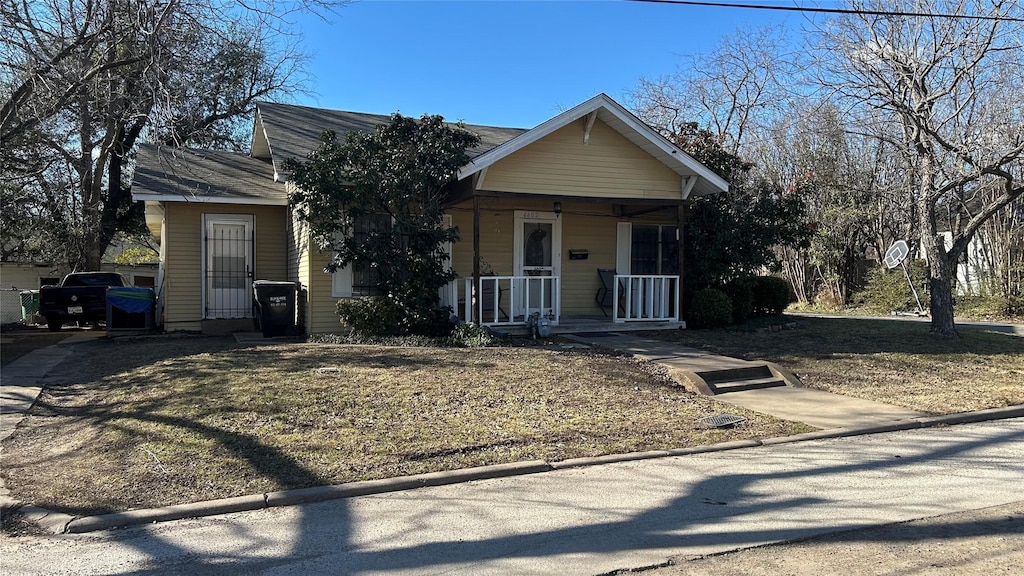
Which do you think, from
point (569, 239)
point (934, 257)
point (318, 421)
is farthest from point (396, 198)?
point (934, 257)

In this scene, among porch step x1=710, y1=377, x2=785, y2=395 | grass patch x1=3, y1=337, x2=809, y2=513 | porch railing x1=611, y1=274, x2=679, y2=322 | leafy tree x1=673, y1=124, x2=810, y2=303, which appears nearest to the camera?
grass patch x1=3, y1=337, x2=809, y2=513

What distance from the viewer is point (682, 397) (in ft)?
27.1

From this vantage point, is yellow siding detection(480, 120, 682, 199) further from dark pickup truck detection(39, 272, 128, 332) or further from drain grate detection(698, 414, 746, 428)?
dark pickup truck detection(39, 272, 128, 332)

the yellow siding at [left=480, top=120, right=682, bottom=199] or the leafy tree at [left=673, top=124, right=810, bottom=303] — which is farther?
the leafy tree at [left=673, top=124, right=810, bottom=303]

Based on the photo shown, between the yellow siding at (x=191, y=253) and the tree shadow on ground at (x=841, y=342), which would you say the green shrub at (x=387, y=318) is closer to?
the yellow siding at (x=191, y=253)

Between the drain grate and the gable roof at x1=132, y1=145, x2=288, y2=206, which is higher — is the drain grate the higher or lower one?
the lower one

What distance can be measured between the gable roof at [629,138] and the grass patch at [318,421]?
3.59 meters

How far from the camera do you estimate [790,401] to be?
827 cm

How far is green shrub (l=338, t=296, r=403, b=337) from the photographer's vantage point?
11.5 metres

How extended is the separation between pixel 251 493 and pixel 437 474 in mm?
1380

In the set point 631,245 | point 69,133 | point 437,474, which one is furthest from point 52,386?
point 69,133

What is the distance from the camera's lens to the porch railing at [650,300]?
1348cm

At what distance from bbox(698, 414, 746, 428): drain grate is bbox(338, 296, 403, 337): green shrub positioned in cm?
594

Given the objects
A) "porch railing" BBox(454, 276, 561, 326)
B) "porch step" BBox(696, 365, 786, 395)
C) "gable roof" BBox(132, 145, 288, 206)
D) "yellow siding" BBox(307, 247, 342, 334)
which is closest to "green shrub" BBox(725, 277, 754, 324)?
"porch railing" BBox(454, 276, 561, 326)
